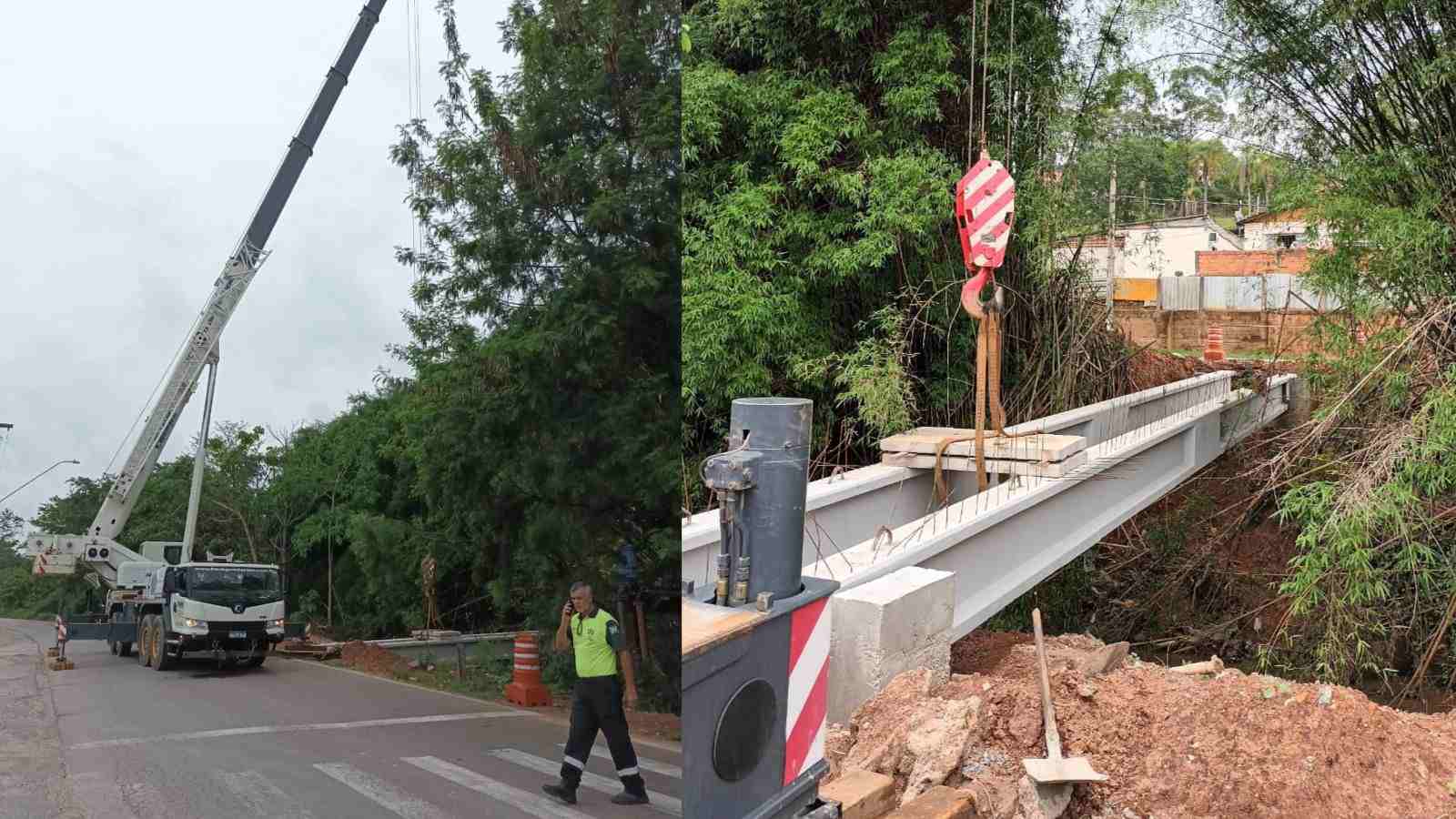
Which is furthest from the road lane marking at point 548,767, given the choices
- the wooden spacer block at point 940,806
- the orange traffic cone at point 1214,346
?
the orange traffic cone at point 1214,346

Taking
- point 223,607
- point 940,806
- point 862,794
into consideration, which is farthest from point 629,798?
point 940,806

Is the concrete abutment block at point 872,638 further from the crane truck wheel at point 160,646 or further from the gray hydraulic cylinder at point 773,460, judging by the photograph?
the crane truck wheel at point 160,646

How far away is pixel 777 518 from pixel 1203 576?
39.6ft

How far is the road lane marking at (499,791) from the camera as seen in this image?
968 millimetres

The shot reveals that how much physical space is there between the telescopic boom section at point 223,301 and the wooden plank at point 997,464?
6584mm

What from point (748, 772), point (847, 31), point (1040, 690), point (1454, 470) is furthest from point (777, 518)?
point (847, 31)

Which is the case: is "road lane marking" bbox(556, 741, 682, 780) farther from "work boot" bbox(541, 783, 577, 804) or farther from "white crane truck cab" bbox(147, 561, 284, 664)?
"white crane truck cab" bbox(147, 561, 284, 664)

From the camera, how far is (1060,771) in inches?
Result: 175

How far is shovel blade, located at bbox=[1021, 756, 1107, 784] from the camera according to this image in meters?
4.40

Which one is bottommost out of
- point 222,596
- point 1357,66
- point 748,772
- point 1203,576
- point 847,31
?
point 1203,576

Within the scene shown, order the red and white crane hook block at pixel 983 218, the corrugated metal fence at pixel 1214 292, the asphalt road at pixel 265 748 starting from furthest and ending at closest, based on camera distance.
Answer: the corrugated metal fence at pixel 1214 292 → the red and white crane hook block at pixel 983 218 → the asphalt road at pixel 265 748

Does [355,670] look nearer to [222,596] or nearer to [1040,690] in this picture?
[222,596]

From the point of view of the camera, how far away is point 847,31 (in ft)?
39.6

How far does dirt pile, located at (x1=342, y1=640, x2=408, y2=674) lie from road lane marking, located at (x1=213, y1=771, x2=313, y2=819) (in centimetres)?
14
